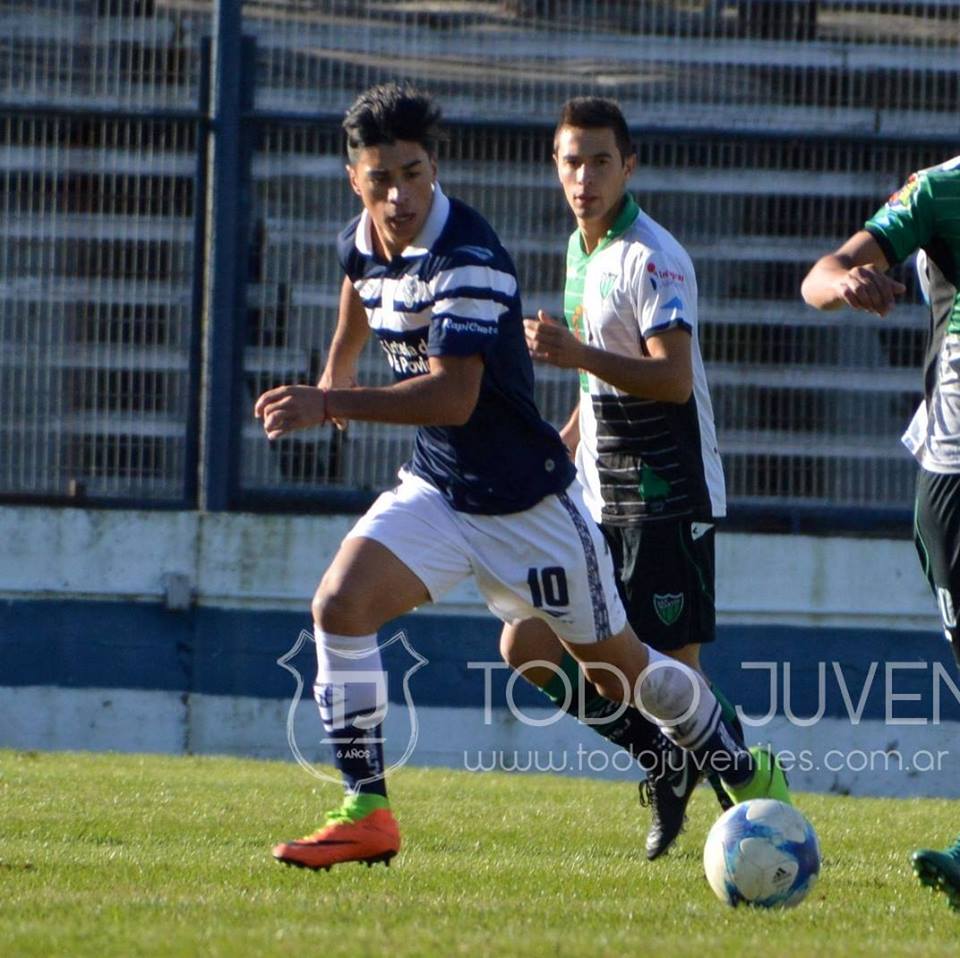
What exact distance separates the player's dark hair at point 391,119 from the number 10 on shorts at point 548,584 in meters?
1.20

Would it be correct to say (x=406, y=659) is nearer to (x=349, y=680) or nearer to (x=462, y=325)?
(x=349, y=680)

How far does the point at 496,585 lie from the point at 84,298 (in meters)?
6.52

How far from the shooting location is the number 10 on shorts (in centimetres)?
523

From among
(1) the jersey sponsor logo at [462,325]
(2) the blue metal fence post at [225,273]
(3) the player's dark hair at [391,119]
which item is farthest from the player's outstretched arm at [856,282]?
(2) the blue metal fence post at [225,273]

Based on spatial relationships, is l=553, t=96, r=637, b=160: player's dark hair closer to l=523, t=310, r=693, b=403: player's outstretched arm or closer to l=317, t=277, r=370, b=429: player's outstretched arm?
l=523, t=310, r=693, b=403: player's outstretched arm

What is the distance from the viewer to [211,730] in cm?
1078

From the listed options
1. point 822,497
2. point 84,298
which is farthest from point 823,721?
point 84,298

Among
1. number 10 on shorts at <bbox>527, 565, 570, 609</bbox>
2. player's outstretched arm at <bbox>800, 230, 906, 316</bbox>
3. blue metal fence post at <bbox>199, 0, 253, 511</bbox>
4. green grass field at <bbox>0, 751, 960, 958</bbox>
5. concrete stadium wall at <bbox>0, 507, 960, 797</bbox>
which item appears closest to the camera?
green grass field at <bbox>0, 751, 960, 958</bbox>

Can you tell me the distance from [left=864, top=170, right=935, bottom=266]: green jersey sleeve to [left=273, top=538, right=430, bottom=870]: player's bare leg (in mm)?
1536

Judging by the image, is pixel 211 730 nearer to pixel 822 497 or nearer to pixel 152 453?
pixel 152 453

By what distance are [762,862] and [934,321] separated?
1.45 metres

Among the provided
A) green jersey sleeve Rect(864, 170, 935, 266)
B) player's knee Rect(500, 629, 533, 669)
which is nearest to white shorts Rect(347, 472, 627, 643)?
player's knee Rect(500, 629, 533, 669)

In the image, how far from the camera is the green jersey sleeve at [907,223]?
4.57m

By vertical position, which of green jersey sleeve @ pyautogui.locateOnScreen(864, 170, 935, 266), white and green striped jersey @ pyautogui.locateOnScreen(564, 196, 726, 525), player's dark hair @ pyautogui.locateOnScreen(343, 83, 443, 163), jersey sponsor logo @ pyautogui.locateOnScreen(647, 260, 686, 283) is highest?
player's dark hair @ pyautogui.locateOnScreen(343, 83, 443, 163)
